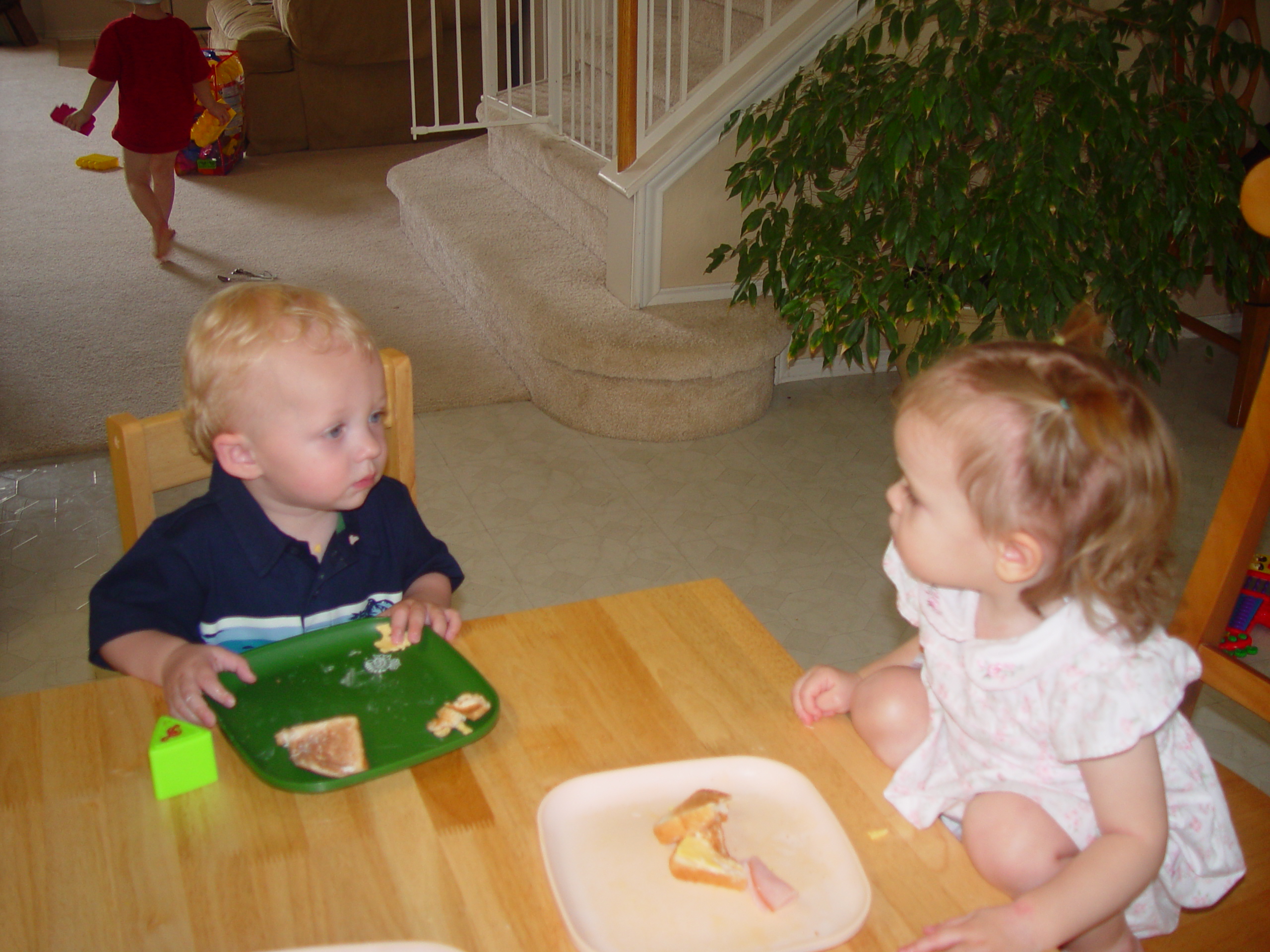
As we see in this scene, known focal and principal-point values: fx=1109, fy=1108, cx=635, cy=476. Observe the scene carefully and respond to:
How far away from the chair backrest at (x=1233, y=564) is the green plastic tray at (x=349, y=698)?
0.74 meters

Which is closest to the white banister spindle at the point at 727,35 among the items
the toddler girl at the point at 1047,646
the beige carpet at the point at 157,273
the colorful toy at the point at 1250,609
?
the beige carpet at the point at 157,273

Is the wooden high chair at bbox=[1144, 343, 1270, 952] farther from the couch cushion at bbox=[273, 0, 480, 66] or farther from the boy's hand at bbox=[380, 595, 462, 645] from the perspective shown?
the couch cushion at bbox=[273, 0, 480, 66]

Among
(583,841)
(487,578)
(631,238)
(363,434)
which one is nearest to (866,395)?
(631,238)

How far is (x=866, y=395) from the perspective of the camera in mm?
3234

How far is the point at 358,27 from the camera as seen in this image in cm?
501

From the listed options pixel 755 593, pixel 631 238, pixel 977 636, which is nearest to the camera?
pixel 977 636

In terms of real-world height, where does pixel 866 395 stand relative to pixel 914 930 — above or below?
below

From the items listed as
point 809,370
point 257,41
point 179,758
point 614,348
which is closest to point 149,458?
point 179,758

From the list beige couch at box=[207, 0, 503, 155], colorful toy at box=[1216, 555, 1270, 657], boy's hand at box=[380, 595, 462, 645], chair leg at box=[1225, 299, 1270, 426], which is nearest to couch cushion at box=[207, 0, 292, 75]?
beige couch at box=[207, 0, 503, 155]

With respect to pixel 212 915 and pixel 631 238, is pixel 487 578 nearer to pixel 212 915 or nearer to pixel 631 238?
pixel 631 238

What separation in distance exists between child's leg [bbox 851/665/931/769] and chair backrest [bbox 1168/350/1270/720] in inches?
14.2

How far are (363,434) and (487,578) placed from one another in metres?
1.25

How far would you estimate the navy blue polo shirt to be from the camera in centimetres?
109

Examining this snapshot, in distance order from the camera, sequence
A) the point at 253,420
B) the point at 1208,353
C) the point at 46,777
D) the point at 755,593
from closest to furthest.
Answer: the point at 46,777 < the point at 253,420 < the point at 755,593 < the point at 1208,353
